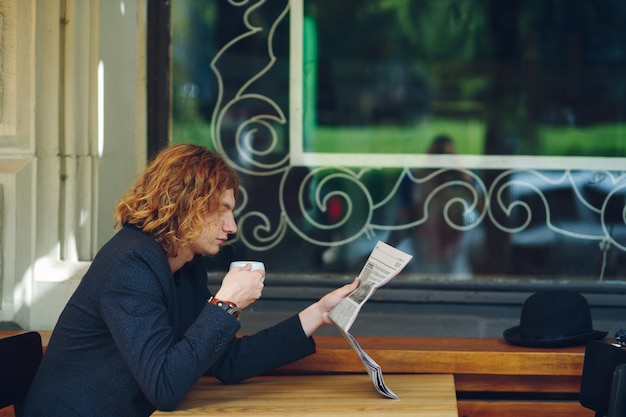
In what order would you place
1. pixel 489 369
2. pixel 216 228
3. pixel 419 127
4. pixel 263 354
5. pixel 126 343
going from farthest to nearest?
pixel 419 127 → pixel 489 369 → pixel 263 354 → pixel 216 228 → pixel 126 343

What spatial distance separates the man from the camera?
269cm

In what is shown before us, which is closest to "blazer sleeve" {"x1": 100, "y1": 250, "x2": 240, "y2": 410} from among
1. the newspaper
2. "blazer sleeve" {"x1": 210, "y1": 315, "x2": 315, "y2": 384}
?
the newspaper

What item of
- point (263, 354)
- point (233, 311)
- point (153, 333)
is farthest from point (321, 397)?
point (153, 333)

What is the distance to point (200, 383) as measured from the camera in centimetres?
326

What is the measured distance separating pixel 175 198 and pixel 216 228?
0.52 feet

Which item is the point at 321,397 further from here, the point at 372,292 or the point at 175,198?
the point at 175,198

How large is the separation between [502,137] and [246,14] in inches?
51.2

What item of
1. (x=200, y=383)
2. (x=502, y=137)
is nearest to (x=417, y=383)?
(x=200, y=383)

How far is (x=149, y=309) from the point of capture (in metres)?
2.71

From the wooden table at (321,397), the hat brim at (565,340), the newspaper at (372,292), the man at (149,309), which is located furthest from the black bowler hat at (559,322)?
the man at (149,309)

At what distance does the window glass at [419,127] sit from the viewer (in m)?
4.47

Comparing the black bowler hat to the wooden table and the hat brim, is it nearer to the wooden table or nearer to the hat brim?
the hat brim

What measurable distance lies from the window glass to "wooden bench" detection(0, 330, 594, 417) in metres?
1.10

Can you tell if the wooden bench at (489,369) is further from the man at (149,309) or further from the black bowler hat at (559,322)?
the man at (149,309)
